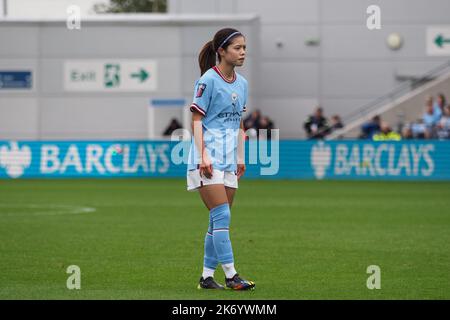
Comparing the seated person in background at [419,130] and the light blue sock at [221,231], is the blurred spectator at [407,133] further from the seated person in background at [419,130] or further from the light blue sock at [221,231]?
the light blue sock at [221,231]

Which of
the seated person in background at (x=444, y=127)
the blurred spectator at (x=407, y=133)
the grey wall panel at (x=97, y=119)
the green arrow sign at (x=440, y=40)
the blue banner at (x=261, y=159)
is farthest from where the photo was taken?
the green arrow sign at (x=440, y=40)

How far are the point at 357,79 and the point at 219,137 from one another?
1312 inches

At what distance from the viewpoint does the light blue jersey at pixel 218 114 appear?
32.1ft

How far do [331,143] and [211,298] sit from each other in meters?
22.9

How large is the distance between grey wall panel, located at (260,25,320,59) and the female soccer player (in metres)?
32.7

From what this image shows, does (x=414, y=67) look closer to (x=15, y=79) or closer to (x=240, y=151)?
(x=15, y=79)

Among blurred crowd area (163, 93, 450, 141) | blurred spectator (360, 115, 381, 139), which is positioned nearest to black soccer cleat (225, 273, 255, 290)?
blurred crowd area (163, 93, 450, 141)

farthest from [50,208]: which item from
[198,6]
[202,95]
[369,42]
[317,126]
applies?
[369,42]

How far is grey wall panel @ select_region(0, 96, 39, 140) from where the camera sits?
4012cm

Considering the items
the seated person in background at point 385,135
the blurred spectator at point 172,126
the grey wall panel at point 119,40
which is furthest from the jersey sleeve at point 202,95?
the grey wall panel at point 119,40

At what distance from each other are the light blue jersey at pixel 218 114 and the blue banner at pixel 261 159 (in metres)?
21.2

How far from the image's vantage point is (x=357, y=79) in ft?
140

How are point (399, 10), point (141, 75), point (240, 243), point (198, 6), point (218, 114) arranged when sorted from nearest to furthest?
point (218, 114), point (240, 243), point (141, 75), point (399, 10), point (198, 6)

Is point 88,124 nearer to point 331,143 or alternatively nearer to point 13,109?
point 13,109
